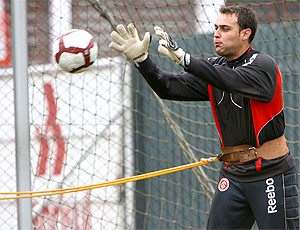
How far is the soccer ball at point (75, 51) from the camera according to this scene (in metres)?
5.41

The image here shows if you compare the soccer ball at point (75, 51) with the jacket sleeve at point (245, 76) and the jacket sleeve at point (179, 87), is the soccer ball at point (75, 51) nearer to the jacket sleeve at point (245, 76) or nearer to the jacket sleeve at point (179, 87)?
the jacket sleeve at point (179, 87)

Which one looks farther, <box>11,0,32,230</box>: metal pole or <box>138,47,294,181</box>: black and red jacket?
<box>11,0,32,230</box>: metal pole

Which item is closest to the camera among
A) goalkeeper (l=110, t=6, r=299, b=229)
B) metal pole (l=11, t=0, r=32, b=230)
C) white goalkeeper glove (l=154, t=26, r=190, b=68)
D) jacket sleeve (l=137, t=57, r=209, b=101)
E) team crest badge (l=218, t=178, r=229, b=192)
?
white goalkeeper glove (l=154, t=26, r=190, b=68)


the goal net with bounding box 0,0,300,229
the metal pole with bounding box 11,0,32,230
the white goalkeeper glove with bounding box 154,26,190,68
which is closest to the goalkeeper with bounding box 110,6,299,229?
the white goalkeeper glove with bounding box 154,26,190,68

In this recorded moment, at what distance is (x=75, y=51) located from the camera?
5406 mm

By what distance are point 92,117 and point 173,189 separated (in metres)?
1.10

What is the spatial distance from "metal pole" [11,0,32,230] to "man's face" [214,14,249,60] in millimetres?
1505

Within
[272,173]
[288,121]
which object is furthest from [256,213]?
[288,121]

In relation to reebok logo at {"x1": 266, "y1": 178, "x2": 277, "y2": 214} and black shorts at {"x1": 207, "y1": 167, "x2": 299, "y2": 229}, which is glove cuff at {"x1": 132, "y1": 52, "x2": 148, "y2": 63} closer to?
black shorts at {"x1": 207, "y1": 167, "x2": 299, "y2": 229}

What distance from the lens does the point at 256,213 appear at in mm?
5395

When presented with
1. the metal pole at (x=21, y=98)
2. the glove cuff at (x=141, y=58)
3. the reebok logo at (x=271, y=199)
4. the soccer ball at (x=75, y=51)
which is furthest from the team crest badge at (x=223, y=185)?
the metal pole at (x=21, y=98)

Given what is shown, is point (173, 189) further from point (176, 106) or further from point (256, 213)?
point (256, 213)

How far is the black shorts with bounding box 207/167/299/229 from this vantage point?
5348 millimetres

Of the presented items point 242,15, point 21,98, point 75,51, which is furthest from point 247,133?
point 21,98
